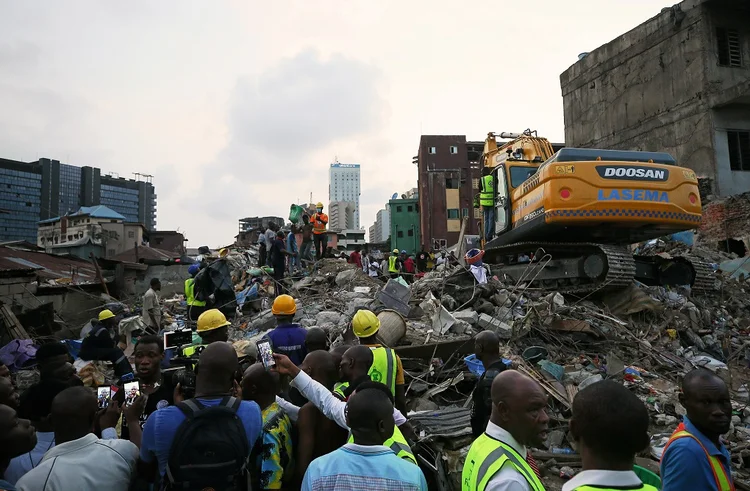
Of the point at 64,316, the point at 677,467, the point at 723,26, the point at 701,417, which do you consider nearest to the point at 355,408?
the point at 677,467

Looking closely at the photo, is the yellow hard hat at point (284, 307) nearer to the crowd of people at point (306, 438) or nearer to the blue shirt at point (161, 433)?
the crowd of people at point (306, 438)

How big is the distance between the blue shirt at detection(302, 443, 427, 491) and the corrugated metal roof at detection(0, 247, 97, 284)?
45.1ft

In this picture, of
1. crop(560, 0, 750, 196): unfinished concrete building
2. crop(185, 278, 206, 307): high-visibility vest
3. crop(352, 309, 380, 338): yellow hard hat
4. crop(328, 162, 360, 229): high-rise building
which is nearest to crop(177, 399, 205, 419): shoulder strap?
crop(352, 309, 380, 338): yellow hard hat

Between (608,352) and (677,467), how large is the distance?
5.04 m

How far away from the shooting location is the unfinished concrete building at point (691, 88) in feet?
60.3

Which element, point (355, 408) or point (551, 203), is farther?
point (551, 203)

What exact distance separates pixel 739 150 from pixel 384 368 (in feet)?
70.1

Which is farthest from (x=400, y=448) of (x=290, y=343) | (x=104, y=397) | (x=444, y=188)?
(x=444, y=188)

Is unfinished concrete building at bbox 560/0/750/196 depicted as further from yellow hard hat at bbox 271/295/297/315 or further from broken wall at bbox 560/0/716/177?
yellow hard hat at bbox 271/295/297/315

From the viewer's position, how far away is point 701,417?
7.05 feet

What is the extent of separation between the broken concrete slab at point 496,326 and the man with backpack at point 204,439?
5.05m

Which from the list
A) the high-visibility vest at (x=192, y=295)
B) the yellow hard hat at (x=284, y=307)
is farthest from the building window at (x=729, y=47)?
the yellow hard hat at (x=284, y=307)

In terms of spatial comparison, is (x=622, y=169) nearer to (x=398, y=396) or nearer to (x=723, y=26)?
(x=398, y=396)

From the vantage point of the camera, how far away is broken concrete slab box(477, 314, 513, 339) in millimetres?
6789
